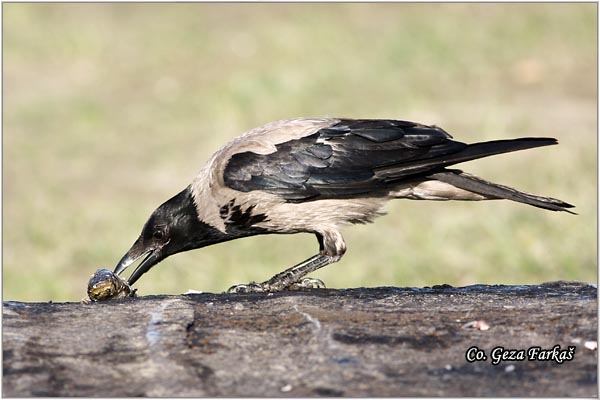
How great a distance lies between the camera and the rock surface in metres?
4.44

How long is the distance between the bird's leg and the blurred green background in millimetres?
3567

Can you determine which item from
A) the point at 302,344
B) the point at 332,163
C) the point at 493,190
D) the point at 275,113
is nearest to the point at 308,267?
the point at 332,163

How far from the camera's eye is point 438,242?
11.3m

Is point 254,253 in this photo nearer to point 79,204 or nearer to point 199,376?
point 79,204

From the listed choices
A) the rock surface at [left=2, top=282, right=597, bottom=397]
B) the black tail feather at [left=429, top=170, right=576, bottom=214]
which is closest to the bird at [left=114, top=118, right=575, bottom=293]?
the black tail feather at [left=429, top=170, right=576, bottom=214]

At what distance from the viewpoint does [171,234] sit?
7.11m

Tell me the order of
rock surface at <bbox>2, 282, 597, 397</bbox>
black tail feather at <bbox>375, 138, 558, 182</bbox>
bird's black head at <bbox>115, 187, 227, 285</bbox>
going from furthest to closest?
1. bird's black head at <bbox>115, 187, 227, 285</bbox>
2. black tail feather at <bbox>375, 138, 558, 182</bbox>
3. rock surface at <bbox>2, 282, 597, 397</bbox>

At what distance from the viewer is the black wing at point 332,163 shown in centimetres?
664

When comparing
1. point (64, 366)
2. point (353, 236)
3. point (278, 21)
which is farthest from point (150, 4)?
point (64, 366)

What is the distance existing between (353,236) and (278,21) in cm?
847

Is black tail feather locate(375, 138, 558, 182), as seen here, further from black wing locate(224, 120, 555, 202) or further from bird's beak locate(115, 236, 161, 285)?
bird's beak locate(115, 236, 161, 285)

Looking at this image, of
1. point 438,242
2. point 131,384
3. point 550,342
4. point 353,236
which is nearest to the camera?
point 131,384

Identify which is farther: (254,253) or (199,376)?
(254,253)

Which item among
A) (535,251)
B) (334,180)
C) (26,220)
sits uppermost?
(26,220)
